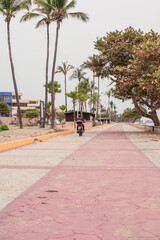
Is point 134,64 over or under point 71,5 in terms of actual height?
under

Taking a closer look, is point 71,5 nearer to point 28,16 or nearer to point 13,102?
point 28,16

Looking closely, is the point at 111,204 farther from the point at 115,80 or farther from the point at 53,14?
the point at 53,14

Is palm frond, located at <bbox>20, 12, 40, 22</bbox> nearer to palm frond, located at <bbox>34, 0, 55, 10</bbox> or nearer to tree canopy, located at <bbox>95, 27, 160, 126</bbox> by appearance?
palm frond, located at <bbox>34, 0, 55, 10</bbox>

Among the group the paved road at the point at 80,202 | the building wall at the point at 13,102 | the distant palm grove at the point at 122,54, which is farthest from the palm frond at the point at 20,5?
the building wall at the point at 13,102

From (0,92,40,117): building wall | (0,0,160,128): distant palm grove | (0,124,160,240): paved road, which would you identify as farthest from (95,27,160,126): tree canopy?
(0,92,40,117): building wall

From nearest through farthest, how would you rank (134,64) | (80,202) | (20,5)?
1. (80,202)
2. (134,64)
3. (20,5)

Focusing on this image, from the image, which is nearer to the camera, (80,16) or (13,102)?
(80,16)

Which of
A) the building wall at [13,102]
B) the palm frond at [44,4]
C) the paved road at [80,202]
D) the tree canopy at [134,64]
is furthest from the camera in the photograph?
the building wall at [13,102]

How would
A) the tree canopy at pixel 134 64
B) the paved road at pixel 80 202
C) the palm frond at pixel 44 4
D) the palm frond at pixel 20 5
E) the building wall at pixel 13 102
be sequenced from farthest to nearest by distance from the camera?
the building wall at pixel 13 102, the palm frond at pixel 20 5, the palm frond at pixel 44 4, the tree canopy at pixel 134 64, the paved road at pixel 80 202

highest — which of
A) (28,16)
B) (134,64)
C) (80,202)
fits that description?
(28,16)

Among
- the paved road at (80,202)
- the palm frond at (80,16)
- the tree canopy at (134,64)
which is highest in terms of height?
the palm frond at (80,16)

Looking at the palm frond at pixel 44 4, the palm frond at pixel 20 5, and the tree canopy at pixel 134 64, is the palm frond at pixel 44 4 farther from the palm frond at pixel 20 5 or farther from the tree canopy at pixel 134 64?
the tree canopy at pixel 134 64

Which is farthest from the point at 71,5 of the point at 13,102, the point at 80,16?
the point at 13,102

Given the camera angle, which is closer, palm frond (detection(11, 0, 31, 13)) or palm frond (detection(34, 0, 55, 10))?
palm frond (detection(34, 0, 55, 10))
